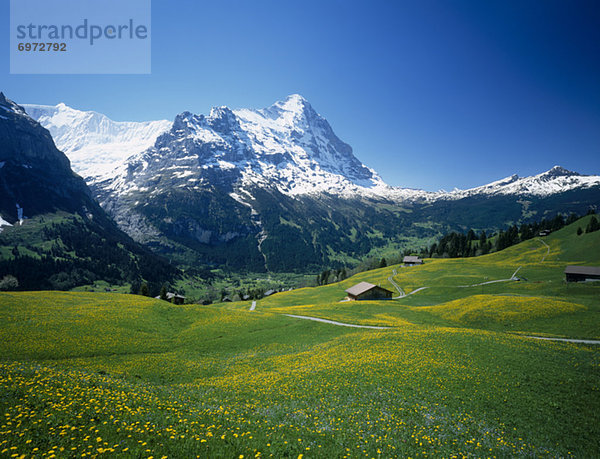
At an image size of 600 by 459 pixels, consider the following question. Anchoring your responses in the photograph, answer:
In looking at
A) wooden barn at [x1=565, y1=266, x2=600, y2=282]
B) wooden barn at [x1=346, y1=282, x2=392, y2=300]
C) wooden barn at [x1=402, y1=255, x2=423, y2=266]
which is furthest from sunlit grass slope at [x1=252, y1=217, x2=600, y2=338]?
wooden barn at [x1=402, y1=255, x2=423, y2=266]

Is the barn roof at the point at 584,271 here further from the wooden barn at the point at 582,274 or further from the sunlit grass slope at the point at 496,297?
the sunlit grass slope at the point at 496,297

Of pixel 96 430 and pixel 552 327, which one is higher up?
pixel 96 430

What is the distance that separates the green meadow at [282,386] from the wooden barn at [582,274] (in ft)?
103

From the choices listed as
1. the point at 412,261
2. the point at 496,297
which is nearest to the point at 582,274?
the point at 496,297

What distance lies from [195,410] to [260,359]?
16.7 metres

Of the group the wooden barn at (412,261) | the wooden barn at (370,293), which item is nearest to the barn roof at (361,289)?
the wooden barn at (370,293)

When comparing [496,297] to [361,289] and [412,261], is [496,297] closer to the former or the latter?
[361,289]

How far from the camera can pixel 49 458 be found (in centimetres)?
773

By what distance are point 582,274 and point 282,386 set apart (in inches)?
3447

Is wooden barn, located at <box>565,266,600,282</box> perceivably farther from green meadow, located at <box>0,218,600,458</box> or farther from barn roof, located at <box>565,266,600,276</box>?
green meadow, located at <box>0,218,600,458</box>

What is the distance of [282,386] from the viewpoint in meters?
19.6

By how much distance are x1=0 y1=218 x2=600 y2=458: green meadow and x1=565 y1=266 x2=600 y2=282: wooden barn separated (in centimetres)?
3138

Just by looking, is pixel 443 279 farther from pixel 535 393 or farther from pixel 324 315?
pixel 535 393

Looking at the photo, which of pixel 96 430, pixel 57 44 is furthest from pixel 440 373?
pixel 57 44
